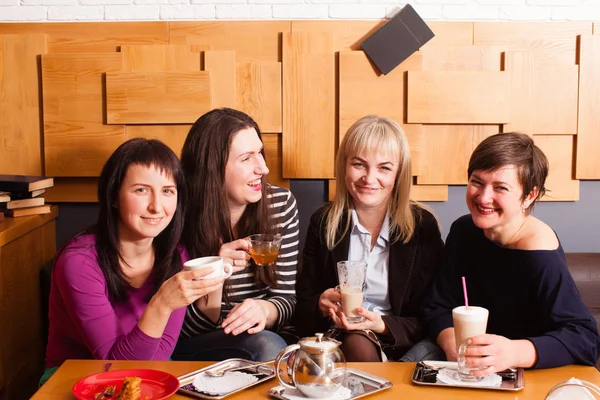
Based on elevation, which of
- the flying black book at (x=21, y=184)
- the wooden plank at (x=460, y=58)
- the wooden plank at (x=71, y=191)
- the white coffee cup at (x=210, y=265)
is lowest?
the white coffee cup at (x=210, y=265)

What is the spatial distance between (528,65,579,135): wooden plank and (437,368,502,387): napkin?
5.30 ft

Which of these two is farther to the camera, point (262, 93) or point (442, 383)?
point (262, 93)

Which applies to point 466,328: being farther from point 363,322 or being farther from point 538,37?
point 538,37

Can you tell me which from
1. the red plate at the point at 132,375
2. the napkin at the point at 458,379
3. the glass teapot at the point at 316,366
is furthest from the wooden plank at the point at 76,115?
the napkin at the point at 458,379

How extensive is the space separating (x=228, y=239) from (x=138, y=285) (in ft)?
1.43

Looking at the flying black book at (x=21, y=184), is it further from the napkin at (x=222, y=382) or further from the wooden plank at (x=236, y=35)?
the napkin at (x=222, y=382)

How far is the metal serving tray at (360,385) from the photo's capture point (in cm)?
158

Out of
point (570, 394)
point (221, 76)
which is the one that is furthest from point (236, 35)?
point (570, 394)

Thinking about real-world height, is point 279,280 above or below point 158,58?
below

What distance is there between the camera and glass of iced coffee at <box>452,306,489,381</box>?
167 cm

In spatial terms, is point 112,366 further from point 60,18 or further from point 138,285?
point 60,18

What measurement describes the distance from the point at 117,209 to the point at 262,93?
3.43ft

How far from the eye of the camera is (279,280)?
8.39 feet

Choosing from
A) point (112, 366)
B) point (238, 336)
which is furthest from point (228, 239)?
point (112, 366)
